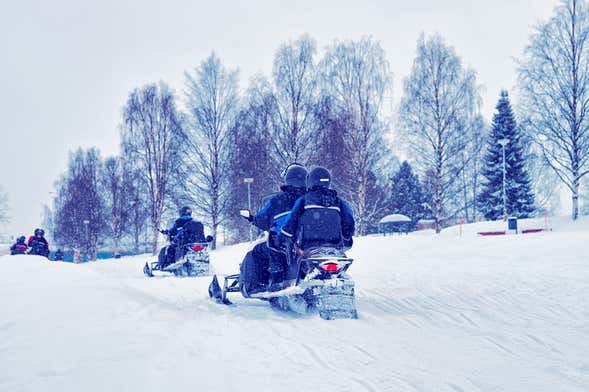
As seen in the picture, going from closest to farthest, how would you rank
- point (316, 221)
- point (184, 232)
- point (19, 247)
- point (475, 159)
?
1. point (316, 221)
2. point (184, 232)
3. point (19, 247)
4. point (475, 159)

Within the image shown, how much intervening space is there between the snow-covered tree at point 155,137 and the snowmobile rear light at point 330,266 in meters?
27.3

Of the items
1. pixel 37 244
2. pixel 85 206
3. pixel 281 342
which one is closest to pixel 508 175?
pixel 37 244

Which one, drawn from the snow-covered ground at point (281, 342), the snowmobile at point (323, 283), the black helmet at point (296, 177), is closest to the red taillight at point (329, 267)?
the snowmobile at point (323, 283)

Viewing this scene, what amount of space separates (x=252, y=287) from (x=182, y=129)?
25494 millimetres

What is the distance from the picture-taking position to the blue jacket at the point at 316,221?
5.18 metres

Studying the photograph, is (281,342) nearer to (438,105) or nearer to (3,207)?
(438,105)

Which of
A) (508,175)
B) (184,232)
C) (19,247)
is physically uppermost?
(508,175)

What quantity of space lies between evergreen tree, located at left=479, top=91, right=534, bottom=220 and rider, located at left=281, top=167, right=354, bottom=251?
3250 cm

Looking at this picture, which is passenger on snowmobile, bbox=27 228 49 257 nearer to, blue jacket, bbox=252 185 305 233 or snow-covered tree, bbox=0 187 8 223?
blue jacket, bbox=252 185 305 233

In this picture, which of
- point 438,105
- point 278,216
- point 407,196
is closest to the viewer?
point 278,216

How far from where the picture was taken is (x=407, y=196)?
50875mm

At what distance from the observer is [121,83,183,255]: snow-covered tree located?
104 ft

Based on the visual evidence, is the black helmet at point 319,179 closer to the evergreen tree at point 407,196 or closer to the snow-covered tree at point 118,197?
the snow-covered tree at point 118,197

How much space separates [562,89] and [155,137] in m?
24.3
